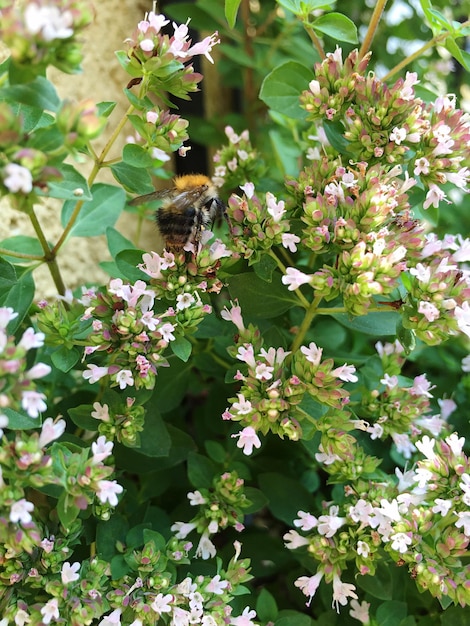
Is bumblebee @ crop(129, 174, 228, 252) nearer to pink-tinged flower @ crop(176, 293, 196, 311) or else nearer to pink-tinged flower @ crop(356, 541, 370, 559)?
pink-tinged flower @ crop(176, 293, 196, 311)

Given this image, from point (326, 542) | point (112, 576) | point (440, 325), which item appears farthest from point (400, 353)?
point (112, 576)

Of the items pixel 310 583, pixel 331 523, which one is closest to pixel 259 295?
pixel 331 523

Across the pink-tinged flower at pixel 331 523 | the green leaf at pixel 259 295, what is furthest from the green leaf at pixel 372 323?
the pink-tinged flower at pixel 331 523

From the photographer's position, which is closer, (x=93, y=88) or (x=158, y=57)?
(x=158, y=57)

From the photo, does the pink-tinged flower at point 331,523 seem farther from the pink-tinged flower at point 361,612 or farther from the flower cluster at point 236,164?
the flower cluster at point 236,164

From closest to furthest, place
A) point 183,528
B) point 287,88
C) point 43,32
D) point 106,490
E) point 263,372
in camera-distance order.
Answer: point 43,32 < point 106,490 < point 263,372 < point 183,528 < point 287,88

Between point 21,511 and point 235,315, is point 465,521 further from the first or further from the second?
point 21,511

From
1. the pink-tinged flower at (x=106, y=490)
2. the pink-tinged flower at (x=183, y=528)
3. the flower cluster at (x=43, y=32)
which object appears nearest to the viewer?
the flower cluster at (x=43, y=32)
